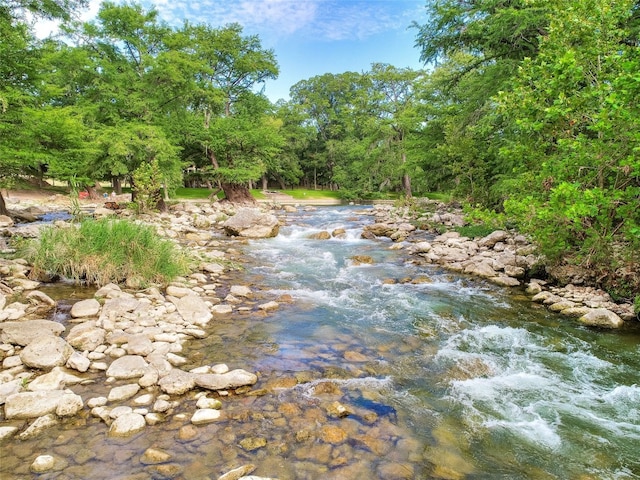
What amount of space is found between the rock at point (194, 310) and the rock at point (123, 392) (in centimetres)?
195

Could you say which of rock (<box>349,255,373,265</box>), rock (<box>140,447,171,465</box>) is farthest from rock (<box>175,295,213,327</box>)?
rock (<box>349,255,373,265</box>)

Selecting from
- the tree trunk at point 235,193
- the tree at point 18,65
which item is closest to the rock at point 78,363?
the tree at point 18,65

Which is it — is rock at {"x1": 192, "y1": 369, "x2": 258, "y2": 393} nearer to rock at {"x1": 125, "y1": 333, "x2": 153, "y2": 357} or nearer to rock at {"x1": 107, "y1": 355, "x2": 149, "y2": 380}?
rock at {"x1": 107, "y1": 355, "x2": 149, "y2": 380}

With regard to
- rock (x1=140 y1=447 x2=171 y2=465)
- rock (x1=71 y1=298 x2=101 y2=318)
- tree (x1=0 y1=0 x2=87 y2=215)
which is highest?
tree (x1=0 y1=0 x2=87 y2=215)

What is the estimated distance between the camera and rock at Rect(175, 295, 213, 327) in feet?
18.9

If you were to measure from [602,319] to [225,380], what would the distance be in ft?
19.8

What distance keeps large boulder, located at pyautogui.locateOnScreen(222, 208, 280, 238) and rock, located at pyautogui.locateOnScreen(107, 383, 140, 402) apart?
11.5 meters

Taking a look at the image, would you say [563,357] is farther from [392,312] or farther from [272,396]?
[272,396]

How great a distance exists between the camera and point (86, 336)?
4652mm

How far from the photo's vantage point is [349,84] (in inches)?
2125

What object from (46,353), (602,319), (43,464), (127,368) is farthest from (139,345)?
(602,319)

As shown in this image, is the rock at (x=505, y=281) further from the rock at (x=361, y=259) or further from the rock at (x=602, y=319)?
the rock at (x=361, y=259)

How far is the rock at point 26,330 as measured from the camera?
4.39 metres

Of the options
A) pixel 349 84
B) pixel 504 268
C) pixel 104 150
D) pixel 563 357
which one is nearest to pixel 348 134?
pixel 349 84
